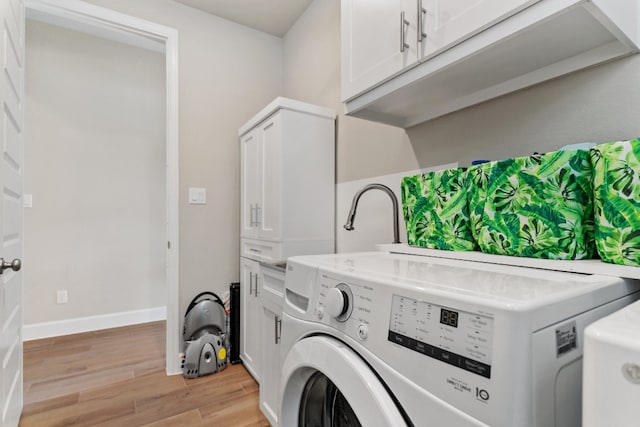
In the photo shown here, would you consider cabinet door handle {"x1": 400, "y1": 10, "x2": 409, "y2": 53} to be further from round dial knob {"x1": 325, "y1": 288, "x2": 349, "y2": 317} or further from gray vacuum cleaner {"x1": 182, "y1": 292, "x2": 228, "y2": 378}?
gray vacuum cleaner {"x1": 182, "y1": 292, "x2": 228, "y2": 378}

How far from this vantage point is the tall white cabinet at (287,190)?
1833 mm

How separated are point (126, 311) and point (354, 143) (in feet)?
8.95

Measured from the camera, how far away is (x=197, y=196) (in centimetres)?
232

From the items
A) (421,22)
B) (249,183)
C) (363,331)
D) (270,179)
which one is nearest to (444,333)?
(363,331)

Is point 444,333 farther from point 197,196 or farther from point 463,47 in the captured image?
point 197,196

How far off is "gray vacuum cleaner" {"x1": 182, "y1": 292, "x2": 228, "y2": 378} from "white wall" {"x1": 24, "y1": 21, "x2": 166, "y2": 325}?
4.31 feet

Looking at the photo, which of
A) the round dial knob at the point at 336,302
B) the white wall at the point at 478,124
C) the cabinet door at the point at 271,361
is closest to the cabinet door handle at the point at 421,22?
the white wall at the point at 478,124

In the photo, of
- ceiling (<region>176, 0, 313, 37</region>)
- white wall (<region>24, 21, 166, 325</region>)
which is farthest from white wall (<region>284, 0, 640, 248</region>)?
white wall (<region>24, 21, 166, 325</region>)

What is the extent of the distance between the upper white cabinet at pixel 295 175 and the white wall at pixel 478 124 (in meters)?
0.09

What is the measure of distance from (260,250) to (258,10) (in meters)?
1.75

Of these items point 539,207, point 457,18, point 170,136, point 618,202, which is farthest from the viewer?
point 170,136

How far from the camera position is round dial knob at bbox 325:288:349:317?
71 centimetres

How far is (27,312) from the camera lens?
270 cm

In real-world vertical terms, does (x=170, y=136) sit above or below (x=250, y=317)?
above
